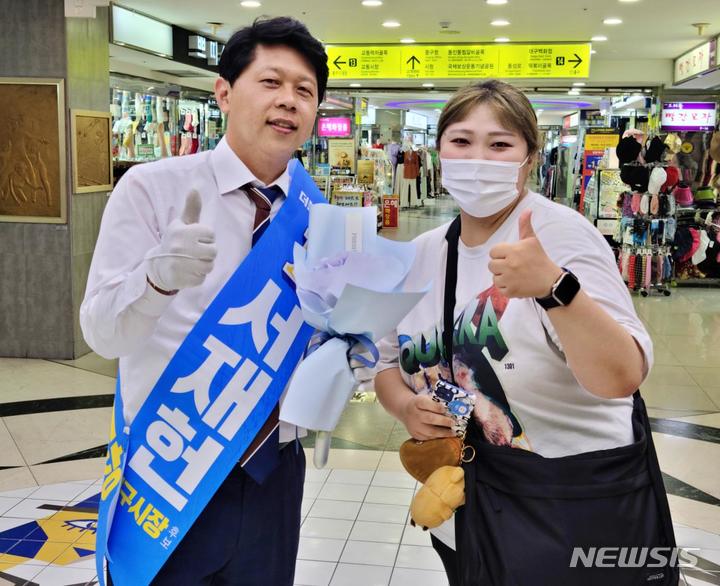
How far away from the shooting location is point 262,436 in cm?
157

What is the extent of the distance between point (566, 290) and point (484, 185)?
1.07ft

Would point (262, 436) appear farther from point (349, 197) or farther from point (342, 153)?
point (342, 153)

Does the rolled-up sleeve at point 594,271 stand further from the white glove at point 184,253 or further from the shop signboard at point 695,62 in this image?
the shop signboard at point 695,62

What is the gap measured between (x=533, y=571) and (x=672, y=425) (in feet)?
12.7

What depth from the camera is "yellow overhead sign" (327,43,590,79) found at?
10.8 m

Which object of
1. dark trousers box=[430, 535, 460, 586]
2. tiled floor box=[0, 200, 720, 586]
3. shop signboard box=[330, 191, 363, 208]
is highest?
shop signboard box=[330, 191, 363, 208]

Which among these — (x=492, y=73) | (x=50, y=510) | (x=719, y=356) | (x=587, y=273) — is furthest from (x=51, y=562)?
(x=492, y=73)

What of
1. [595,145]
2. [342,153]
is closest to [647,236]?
[595,145]

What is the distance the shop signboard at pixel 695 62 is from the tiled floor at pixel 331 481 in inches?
222

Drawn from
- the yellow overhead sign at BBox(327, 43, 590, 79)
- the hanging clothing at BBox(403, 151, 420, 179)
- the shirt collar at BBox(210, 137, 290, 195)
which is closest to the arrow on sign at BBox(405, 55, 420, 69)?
the yellow overhead sign at BBox(327, 43, 590, 79)

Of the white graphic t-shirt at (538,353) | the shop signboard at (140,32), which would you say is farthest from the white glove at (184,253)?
Result: the shop signboard at (140,32)

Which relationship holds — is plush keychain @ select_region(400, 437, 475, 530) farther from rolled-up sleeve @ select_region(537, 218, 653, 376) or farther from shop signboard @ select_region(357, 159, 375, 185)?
shop signboard @ select_region(357, 159, 375, 185)

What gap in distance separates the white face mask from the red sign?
14.4 meters

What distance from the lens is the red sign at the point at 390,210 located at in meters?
15.8
